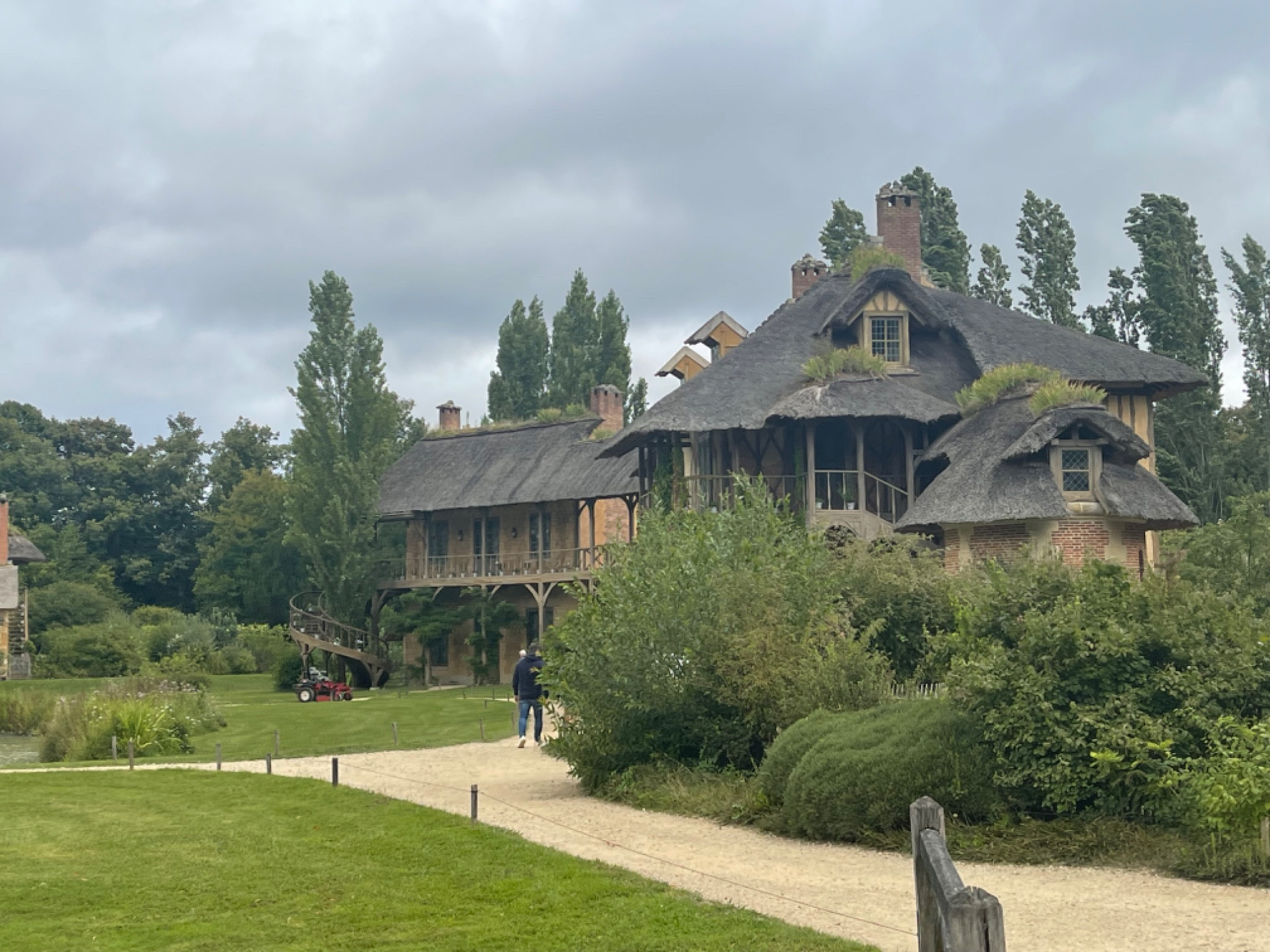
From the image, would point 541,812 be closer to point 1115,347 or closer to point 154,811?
point 154,811

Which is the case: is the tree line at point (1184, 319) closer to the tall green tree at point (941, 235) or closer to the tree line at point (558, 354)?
the tall green tree at point (941, 235)

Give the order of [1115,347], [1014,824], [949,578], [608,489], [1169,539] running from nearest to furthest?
1. [1014,824]
2. [949,578]
3. [1169,539]
4. [1115,347]
5. [608,489]

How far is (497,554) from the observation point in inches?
1884

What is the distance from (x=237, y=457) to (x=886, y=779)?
2441 inches

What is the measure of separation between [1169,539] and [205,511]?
5070 cm

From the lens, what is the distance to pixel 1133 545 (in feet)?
104

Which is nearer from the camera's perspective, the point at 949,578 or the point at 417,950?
→ the point at 417,950

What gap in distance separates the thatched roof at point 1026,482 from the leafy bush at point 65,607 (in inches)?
1486

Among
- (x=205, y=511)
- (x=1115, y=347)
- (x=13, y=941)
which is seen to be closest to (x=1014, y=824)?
(x=13, y=941)

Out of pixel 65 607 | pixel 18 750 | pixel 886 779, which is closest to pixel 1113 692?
pixel 886 779

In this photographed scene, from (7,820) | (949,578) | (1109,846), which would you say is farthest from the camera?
(949,578)

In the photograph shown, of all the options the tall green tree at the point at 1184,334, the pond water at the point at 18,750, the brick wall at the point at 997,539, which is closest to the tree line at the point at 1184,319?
the tall green tree at the point at 1184,334

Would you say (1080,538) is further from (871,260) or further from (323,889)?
(323,889)

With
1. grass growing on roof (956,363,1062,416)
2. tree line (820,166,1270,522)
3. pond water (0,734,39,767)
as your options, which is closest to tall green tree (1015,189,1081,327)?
tree line (820,166,1270,522)
